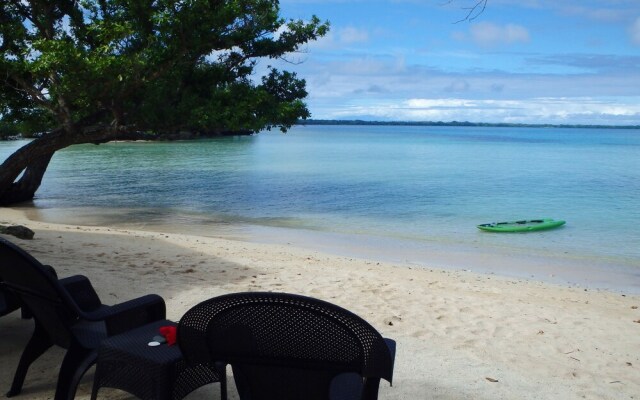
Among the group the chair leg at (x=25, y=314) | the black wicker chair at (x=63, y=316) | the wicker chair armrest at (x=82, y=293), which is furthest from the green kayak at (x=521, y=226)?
the black wicker chair at (x=63, y=316)

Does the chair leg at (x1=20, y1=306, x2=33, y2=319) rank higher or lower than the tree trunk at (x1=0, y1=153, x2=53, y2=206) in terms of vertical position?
higher

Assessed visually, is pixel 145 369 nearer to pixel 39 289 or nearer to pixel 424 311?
pixel 39 289

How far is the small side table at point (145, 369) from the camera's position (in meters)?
2.80

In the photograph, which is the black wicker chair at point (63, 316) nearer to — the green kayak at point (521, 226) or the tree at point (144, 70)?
the tree at point (144, 70)

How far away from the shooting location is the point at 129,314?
3.29 meters

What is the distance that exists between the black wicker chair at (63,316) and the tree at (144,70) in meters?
9.23

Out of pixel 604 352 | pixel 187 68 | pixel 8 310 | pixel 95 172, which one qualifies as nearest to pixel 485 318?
pixel 604 352

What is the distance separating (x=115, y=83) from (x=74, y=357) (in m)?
10.3

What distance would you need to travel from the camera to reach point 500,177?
37.7 m

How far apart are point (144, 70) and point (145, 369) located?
36.4ft

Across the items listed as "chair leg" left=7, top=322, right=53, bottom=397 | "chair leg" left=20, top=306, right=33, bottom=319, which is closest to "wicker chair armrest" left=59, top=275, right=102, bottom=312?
"chair leg" left=7, top=322, right=53, bottom=397

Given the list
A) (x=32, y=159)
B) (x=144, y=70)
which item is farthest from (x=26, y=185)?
(x=144, y=70)

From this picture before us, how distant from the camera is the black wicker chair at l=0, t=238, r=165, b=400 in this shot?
3.09 meters

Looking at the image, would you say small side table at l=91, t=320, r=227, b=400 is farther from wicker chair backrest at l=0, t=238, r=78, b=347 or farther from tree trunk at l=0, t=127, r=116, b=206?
tree trunk at l=0, t=127, r=116, b=206
